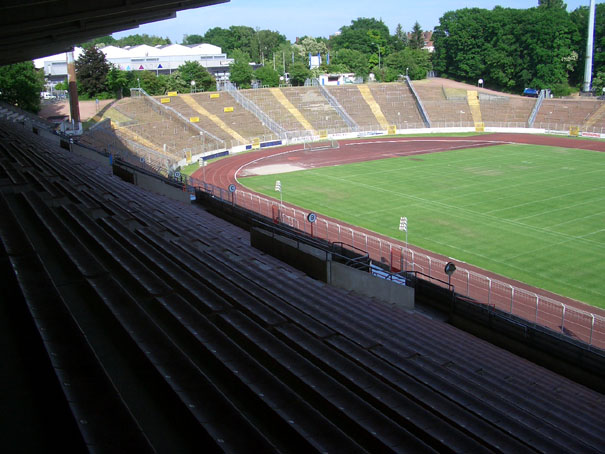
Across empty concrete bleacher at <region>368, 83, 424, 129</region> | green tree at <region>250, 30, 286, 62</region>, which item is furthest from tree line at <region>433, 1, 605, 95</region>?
green tree at <region>250, 30, 286, 62</region>

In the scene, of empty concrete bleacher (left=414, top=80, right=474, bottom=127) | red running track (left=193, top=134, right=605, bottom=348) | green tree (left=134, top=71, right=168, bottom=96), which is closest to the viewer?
red running track (left=193, top=134, right=605, bottom=348)

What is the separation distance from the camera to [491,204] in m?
34.8

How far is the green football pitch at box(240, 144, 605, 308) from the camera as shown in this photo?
24672mm

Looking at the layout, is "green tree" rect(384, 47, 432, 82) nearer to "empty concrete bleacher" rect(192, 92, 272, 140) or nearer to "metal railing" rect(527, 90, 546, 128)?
"metal railing" rect(527, 90, 546, 128)

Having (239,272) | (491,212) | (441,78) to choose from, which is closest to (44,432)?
(239,272)

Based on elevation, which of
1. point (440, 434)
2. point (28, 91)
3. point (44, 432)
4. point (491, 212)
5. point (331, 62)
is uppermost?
point (331, 62)

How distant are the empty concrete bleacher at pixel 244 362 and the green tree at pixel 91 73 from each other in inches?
2530

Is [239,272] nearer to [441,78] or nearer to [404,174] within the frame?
[404,174]

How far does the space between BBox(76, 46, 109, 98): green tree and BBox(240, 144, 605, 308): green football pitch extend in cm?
3842

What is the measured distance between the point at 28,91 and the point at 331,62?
6537cm

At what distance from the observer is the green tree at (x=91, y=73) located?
72750mm

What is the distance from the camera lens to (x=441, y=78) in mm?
108000

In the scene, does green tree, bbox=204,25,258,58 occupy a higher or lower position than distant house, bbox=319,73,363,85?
higher

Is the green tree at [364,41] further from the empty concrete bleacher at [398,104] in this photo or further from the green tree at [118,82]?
the green tree at [118,82]
